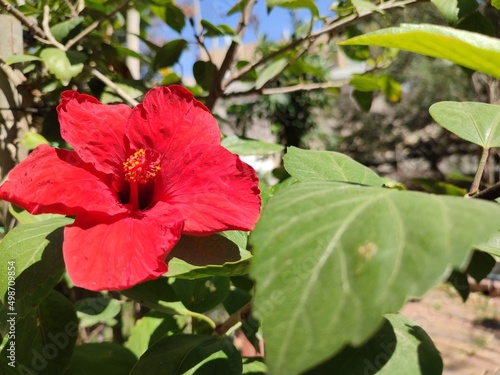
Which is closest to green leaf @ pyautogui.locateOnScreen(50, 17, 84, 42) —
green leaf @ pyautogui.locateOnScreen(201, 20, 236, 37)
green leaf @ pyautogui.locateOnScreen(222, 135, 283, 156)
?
green leaf @ pyautogui.locateOnScreen(201, 20, 236, 37)

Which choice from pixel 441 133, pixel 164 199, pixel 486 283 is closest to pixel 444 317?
pixel 486 283

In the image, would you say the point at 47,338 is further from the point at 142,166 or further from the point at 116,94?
the point at 116,94

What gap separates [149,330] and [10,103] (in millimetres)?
597

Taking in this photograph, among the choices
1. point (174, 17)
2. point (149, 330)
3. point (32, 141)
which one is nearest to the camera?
point (32, 141)

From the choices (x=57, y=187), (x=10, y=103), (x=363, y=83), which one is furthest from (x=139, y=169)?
(x=363, y=83)

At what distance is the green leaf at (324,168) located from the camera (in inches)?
24.0

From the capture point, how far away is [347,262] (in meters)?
0.34

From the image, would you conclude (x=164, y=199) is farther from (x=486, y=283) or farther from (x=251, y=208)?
(x=486, y=283)

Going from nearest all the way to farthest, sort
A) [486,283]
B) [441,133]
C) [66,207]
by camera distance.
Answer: [66,207], [486,283], [441,133]

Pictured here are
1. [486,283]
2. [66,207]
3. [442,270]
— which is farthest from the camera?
[486,283]

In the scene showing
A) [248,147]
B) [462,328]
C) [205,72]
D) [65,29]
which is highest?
[65,29]

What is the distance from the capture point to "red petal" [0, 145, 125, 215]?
20.0 inches

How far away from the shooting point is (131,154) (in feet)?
2.01

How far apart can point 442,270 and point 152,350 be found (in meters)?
0.46
